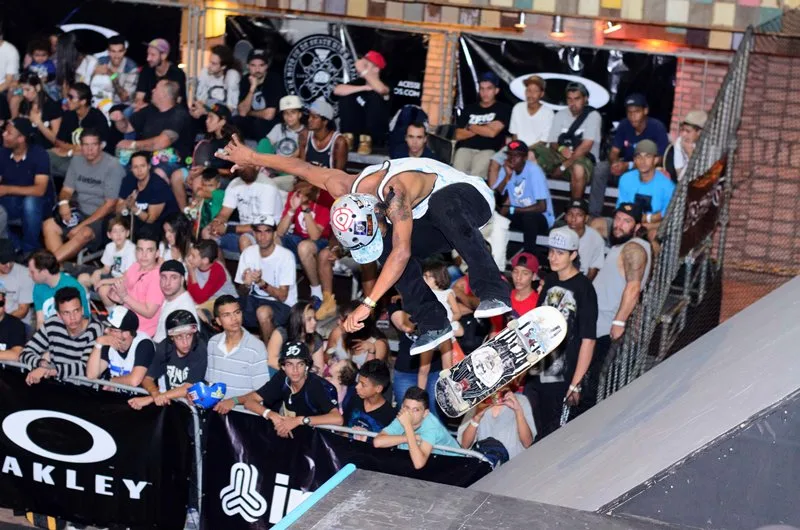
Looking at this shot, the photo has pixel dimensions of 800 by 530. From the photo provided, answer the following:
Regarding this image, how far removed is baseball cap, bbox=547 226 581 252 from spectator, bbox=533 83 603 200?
8.54ft

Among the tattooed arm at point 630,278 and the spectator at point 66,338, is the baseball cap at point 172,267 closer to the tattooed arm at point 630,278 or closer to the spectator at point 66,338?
the spectator at point 66,338

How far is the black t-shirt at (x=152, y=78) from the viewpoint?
40.2 feet

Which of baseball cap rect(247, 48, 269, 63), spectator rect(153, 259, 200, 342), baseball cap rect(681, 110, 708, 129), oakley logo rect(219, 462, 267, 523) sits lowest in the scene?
oakley logo rect(219, 462, 267, 523)

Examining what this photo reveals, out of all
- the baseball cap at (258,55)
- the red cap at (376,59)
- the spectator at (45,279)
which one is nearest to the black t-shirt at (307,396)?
the spectator at (45,279)

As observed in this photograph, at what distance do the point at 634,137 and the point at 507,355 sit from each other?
16.5ft

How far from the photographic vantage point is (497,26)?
13617 mm

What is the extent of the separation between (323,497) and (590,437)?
87.1 inches

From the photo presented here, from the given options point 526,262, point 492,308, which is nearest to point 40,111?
point 526,262

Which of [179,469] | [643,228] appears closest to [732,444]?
[179,469]

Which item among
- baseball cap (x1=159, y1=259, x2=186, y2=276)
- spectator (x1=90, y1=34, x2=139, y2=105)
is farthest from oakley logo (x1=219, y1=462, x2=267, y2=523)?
spectator (x1=90, y1=34, x2=139, y2=105)

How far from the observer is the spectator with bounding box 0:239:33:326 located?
32.5 feet

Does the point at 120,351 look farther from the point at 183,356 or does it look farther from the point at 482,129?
the point at 482,129

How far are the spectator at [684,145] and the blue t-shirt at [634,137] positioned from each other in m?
0.20

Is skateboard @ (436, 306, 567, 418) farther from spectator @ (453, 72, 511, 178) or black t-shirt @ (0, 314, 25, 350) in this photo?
spectator @ (453, 72, 511, 178)
